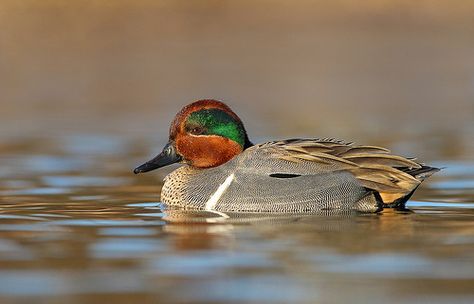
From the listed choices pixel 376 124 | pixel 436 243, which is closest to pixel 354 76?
pixel 376 124

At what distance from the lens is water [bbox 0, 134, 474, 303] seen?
6594mm

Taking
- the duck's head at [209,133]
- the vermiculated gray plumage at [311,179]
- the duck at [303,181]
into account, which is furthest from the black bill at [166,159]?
the vermiculated gray plumage at [311,179]

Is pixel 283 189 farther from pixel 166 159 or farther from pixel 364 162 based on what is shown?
pixel 166 159

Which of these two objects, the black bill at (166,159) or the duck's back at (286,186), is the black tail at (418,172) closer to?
the duck's back at (286,186)

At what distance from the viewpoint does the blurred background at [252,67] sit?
58.6 ft

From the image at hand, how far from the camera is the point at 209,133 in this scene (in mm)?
10484

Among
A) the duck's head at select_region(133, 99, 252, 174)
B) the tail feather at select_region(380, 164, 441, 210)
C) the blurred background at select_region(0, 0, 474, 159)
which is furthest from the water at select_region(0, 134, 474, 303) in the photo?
the blurred background at select_region(0, 0, 474, 159)

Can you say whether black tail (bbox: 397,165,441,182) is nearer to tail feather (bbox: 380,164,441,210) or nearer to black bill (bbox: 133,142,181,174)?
tail feather (bbox: 380,164,441,210)

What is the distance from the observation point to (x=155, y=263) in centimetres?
746

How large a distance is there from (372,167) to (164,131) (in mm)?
7587

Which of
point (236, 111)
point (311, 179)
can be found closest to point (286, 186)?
point (311, 179)

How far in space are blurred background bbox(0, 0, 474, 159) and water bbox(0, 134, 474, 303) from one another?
14.4 feet

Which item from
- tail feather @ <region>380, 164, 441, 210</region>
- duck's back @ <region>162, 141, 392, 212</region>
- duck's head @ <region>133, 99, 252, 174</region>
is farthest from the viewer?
duck's head @ <region>133, 99, 252, 174</region>

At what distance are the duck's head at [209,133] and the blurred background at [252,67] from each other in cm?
381
